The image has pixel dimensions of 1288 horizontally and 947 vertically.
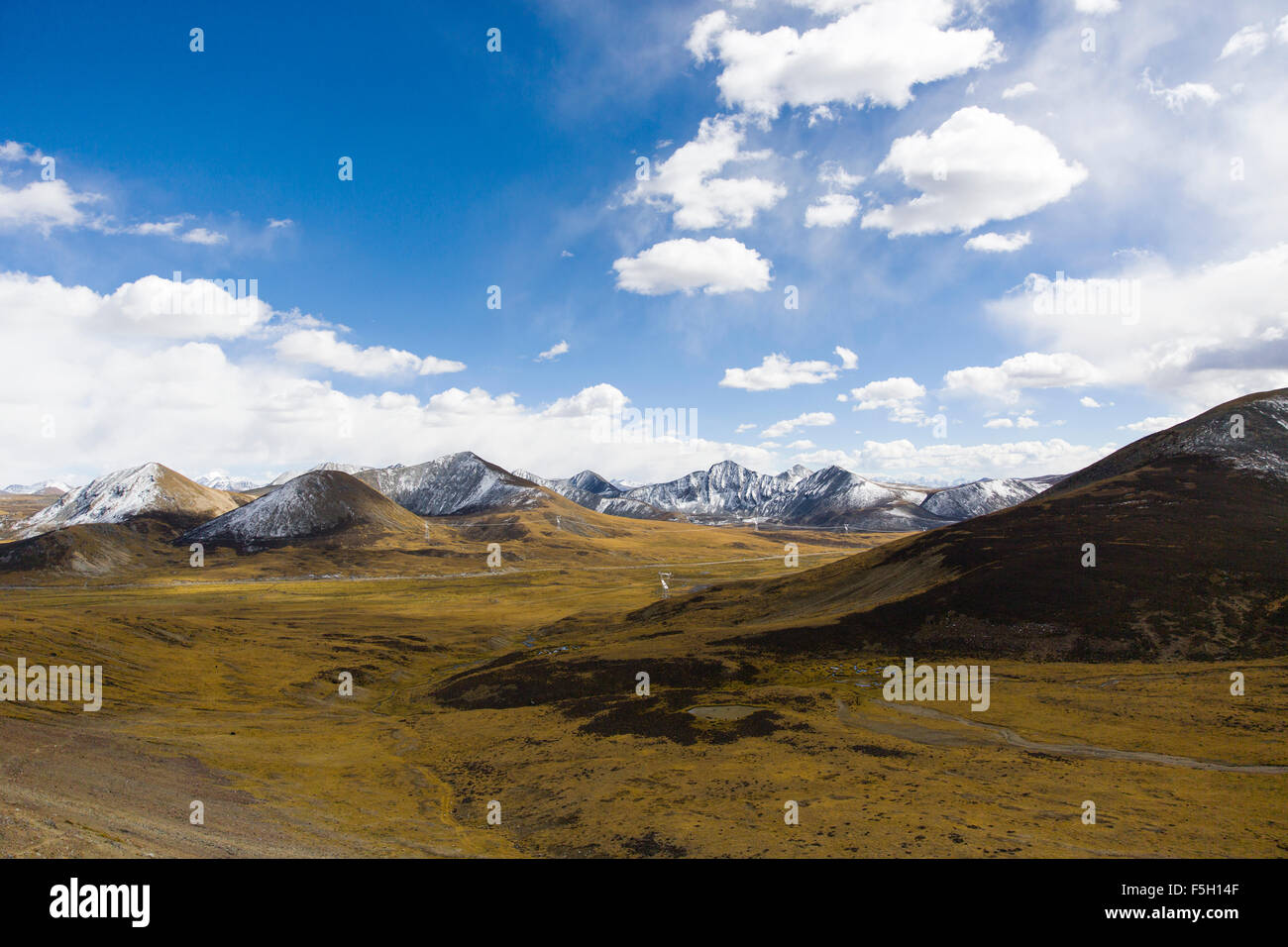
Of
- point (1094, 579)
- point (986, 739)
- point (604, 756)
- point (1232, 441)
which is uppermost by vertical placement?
point (1232, 441)

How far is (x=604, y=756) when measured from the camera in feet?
172

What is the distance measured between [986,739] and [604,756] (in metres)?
32.5

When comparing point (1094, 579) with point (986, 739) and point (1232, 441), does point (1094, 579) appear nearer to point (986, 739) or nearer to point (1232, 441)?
point (986, 739)

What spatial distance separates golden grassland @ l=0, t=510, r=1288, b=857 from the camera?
108 ft

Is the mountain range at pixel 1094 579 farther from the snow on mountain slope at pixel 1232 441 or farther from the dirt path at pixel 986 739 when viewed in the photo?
the dirt path at pixel 986 739

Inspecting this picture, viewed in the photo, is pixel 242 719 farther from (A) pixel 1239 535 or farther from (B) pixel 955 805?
(A) pixel 1239 535

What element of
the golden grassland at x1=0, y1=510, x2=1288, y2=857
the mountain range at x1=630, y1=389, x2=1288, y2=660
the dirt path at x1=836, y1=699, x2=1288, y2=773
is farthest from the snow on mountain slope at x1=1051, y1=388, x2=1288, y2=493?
the dirt path at x1=836, y1=699, x2=1288, y2=773

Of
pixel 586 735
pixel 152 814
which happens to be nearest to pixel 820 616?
pixel 586 735

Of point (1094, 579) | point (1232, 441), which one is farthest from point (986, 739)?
point (1232, 441)

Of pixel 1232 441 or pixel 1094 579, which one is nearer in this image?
pixel 1094 579

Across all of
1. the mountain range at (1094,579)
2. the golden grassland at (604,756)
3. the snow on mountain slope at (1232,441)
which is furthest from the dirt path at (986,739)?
the snow on mountain slope at (1232,441)

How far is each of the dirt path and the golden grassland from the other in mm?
689

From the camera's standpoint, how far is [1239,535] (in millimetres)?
92062

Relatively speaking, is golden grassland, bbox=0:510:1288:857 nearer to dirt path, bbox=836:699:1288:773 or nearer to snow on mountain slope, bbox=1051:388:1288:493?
dirt path, bbox=836:699:1288:773
